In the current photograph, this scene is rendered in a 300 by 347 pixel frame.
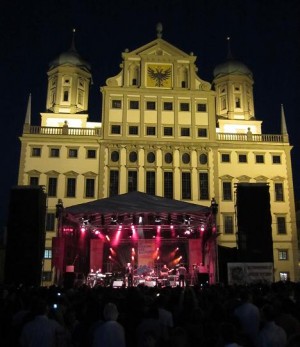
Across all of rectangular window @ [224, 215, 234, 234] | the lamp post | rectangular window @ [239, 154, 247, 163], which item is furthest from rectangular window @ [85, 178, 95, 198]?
the lamp post

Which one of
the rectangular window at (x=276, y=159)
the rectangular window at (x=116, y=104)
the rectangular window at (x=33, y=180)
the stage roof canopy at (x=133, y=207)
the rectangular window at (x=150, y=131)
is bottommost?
the stage roof canopy at (x=133, y=207)

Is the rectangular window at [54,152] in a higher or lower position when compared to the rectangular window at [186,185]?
higher

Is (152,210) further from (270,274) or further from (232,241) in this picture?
(232,241)

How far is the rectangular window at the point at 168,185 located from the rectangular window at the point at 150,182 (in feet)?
3.38

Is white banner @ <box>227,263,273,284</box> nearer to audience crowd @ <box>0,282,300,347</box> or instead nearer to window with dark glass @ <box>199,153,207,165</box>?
audience crowd @ <box>0,282,300,347</box>

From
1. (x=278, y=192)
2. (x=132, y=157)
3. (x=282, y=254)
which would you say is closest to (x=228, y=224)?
(x=282, y=254)

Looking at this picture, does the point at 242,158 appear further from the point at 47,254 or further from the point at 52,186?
the point at 47,254

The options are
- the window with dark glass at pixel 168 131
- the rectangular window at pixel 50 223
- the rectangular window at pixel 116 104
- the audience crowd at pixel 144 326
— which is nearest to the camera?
the audience crowd at pixel 144 326

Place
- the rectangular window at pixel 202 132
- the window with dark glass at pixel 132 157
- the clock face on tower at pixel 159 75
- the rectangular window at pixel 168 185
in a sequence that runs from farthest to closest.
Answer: the clock face on tower at pixel 159 75 < the rectangular window at pixel 202 132 < the window with dark glass at pixel 132 157 < the rectangular window at pixel 168 185

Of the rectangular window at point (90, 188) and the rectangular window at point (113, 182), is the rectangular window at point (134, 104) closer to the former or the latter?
the rectangular window at point (113, 182)

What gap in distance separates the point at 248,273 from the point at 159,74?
25159mm

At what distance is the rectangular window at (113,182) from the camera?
35062mm

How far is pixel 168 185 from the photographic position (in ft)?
117

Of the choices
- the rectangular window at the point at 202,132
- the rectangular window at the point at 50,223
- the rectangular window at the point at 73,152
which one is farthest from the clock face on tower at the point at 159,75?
the rectangular window at the point at 50,223
